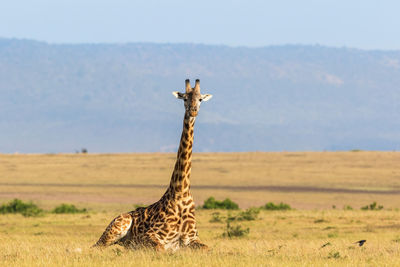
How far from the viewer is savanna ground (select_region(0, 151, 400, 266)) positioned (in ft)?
50.2

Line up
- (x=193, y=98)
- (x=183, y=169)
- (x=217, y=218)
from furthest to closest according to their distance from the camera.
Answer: (x=217, y=218), (x=183, y=169), (x=193, y=98)

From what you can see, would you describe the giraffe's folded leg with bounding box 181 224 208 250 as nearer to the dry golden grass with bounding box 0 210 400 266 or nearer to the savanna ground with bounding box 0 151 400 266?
the dry golden grass with bounding box 0 210 400 266

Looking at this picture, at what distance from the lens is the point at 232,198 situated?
4872 centimetres

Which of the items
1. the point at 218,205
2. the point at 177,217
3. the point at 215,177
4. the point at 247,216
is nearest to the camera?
the point at 177,217

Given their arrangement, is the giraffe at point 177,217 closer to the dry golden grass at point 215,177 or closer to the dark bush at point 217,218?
the dark bush at point 217,218

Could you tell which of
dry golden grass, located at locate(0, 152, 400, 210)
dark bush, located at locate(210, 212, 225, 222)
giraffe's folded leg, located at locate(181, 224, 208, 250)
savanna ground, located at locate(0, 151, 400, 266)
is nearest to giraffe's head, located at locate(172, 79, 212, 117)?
giraffe's folded leg, located at locate(181, 224, 208, 250)

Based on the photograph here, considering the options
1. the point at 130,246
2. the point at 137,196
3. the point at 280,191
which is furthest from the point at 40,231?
the point at 280,191

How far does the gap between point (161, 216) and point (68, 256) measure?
1.65m

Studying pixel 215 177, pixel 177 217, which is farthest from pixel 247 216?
pixel 215 177

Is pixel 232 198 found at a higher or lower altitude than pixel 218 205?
higher

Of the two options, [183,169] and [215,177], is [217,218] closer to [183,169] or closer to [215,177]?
[183,169]

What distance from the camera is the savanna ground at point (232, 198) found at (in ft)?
50.2

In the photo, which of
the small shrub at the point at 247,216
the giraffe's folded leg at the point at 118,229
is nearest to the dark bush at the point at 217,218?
the small shrub at the point at 247,216

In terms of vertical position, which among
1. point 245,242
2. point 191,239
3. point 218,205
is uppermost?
point 218,205
